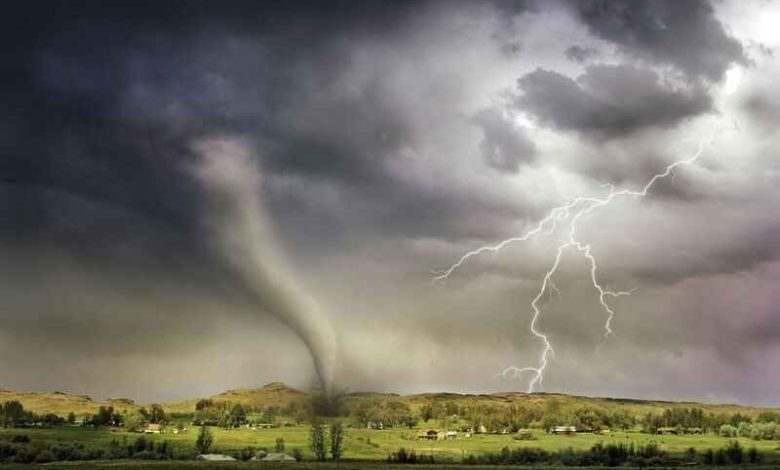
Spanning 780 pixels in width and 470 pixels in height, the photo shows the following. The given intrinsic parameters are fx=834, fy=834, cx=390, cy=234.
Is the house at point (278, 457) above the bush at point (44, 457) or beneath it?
beneath

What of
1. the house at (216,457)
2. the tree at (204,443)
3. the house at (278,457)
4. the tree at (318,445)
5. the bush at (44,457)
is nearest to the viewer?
the bush at (44,457)

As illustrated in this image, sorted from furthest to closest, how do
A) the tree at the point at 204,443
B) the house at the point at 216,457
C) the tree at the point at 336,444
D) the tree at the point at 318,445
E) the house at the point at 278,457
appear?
the tree at the point at 204,443 → the tree at the point at 318,445 → the tree at the point at 336,444 → the house at the point at 278,457 → the house at the point at 216,457

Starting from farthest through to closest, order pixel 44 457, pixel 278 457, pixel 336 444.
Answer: pixel 336 444 → pixel 278 457 → pixel 44 457

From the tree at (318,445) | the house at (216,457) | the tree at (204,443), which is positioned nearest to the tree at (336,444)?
the tree at (318,445)

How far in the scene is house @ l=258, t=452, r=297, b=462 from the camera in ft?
482

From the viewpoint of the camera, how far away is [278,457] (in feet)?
500

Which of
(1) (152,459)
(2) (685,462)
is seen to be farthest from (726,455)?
(1) (152,459)

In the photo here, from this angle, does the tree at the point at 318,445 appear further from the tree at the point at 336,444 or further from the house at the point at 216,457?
the house at the point at 216,457

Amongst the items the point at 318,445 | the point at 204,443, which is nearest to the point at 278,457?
the point at 318,445

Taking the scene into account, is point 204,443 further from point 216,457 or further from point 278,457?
point 278,457

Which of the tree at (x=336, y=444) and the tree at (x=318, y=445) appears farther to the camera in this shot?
the tree at (x=318, y=445)

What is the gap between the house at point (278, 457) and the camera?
482 feet

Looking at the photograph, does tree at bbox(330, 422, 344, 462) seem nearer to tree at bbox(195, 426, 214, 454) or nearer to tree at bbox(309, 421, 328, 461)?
tree at bbox(309, 421, 328, 461)

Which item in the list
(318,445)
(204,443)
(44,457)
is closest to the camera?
(44,457)
